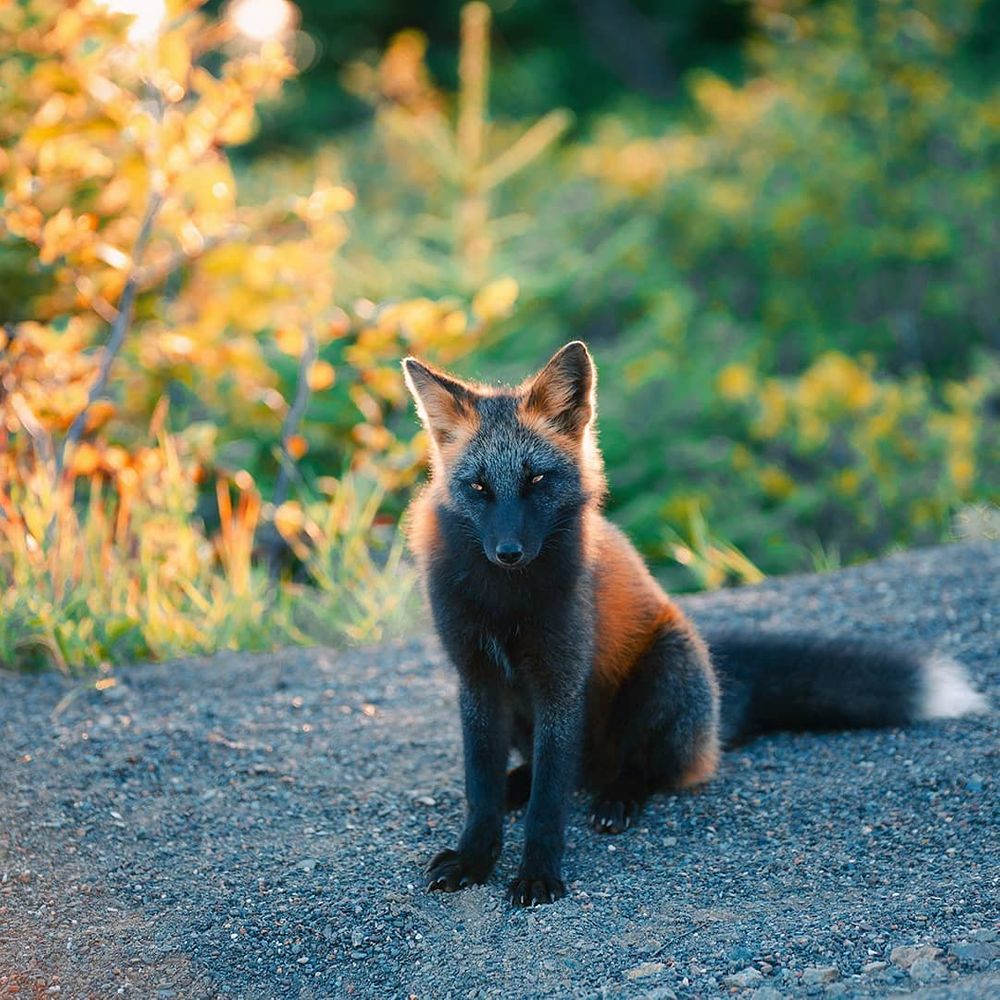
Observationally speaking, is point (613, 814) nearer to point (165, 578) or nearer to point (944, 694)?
point (944, 694)

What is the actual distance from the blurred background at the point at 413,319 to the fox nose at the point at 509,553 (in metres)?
2.56

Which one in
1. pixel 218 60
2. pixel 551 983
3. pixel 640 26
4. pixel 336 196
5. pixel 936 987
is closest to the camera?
pixel 936 987

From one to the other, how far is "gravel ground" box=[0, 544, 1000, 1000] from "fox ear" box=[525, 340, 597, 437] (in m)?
1.36

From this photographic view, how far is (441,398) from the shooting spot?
4.24 metres

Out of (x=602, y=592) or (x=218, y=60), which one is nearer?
(x=602, y=592)

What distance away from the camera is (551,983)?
3244mm

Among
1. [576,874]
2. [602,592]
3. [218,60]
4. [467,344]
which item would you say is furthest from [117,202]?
[218,60]


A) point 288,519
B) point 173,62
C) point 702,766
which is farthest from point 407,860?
point 173,62

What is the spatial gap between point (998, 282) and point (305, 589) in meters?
7.56

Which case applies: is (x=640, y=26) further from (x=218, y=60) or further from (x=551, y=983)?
(x=551, y=983)

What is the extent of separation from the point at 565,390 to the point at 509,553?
717mm

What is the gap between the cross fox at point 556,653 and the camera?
12.8 ft

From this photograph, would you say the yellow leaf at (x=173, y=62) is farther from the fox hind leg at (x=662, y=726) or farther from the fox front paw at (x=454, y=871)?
the fox front paw at (x=454, y=871)

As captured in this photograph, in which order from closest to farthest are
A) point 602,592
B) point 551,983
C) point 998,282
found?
point 551,983, point 602,592, point 998,282
